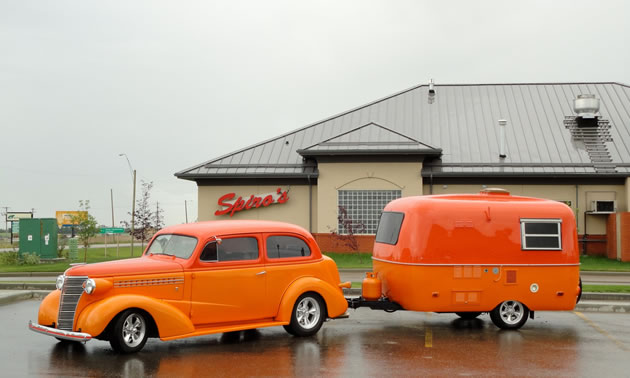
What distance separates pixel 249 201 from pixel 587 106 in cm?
1761

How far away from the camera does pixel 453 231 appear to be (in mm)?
11688

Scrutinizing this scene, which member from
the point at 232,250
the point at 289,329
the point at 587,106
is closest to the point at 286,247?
the point at 232,250

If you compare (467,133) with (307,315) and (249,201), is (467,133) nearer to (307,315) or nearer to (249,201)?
(249,201)

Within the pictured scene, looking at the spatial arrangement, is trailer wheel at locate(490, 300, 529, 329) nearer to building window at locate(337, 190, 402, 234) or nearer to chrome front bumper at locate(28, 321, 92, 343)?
chrome front bumper at locate(28, 321, 92, 343)

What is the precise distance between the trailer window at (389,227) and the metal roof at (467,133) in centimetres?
1748

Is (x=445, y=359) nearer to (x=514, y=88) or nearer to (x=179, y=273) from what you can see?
(x=179, y=273)

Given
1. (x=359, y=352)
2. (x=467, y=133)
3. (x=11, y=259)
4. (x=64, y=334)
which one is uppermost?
(x=467, y=133)

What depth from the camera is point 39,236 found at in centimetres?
2920

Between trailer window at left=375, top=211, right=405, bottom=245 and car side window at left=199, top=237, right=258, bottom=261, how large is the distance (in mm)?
2722

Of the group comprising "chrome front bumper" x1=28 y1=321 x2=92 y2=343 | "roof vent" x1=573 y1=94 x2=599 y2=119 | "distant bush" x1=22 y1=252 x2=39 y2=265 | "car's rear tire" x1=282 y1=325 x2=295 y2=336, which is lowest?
"car's rear tire" x1=282 y1=325 x2=295 y2=336

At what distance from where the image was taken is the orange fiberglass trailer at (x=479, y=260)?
11.6 meters

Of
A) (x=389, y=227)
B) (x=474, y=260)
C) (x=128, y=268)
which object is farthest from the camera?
(x=389, y=227)

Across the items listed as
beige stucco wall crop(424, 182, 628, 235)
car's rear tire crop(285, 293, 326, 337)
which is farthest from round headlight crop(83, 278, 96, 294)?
beige stucco wall crop(424, 182, 628, 235)

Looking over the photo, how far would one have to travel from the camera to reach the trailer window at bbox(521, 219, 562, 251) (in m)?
12.0
